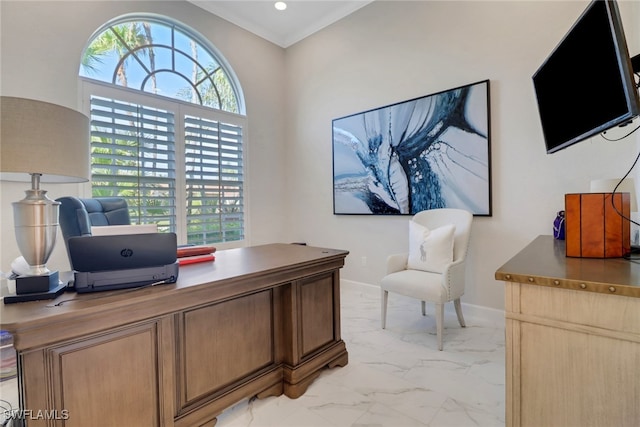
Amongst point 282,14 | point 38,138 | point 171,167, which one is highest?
point 282,14

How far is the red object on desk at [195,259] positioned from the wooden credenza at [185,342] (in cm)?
6

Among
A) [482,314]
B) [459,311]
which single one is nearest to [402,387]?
[459,311]

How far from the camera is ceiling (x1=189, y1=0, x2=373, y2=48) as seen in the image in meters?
3.55

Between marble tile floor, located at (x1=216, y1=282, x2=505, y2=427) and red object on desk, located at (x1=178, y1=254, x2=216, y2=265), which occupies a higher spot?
red object on desk, located at (x1=178, y1=254, x2=216, y2=265)

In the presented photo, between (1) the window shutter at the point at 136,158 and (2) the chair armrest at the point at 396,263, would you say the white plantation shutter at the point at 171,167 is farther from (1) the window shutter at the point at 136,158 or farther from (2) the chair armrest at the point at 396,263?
(2) the chair armrest at the point at 396,263

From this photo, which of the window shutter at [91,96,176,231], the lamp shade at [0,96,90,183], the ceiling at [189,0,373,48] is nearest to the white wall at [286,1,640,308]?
the ceiling at [189,0,373,48]

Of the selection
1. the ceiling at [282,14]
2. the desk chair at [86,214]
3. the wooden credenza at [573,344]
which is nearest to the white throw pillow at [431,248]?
the wooden credenza at [573,344]

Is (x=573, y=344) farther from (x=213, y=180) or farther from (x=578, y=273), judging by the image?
(x=213, y=180)

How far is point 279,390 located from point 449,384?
0.99 metres

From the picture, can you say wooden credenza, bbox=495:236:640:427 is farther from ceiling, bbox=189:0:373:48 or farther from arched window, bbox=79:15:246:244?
ceiling, bbox=189:0:373:48

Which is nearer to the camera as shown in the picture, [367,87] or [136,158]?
[136,158]

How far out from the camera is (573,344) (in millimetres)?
907

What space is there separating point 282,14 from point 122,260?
371 cm

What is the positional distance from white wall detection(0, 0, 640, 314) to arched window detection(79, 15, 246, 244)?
17cm
